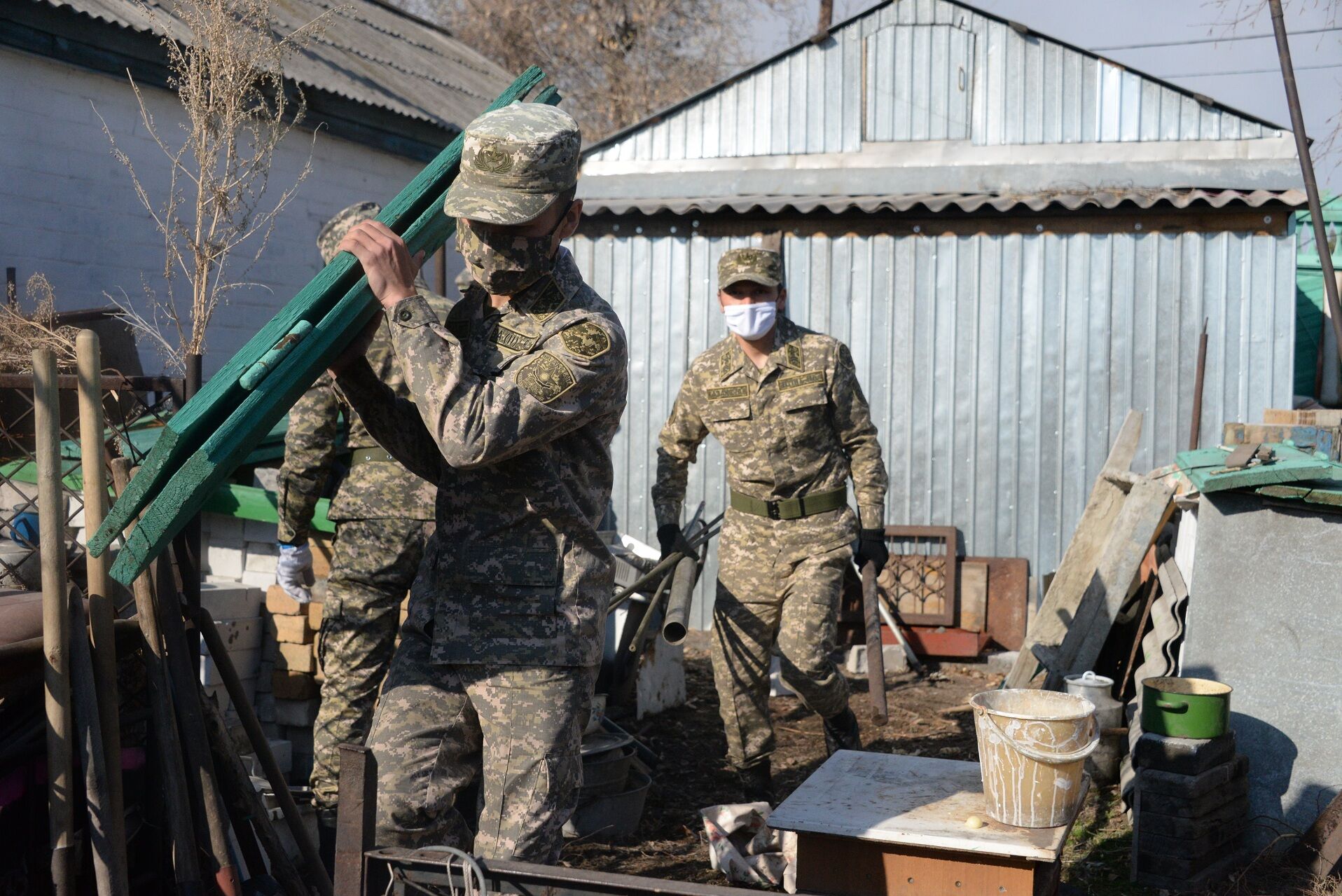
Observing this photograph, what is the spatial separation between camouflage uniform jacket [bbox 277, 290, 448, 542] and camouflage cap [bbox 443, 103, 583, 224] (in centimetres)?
164

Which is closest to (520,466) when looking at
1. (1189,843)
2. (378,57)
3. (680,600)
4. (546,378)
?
(546,378)

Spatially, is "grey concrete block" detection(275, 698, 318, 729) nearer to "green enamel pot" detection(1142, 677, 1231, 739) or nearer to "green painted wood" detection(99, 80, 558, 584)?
"green painted wood" detection(99, 80, 558, 584)

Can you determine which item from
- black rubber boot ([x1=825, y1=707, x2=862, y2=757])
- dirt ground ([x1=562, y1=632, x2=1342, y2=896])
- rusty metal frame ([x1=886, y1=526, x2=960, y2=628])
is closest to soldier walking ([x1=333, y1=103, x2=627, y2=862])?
dirt ground ([x1=562, y1=632, x2=1342, y2=896])

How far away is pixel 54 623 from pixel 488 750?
1.06 meters

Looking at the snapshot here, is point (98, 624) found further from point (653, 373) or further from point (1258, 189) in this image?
point (1258, 189)

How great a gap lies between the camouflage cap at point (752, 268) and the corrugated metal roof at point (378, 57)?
4.27 m

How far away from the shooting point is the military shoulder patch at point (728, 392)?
547 cm

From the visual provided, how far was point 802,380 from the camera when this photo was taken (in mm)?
5402

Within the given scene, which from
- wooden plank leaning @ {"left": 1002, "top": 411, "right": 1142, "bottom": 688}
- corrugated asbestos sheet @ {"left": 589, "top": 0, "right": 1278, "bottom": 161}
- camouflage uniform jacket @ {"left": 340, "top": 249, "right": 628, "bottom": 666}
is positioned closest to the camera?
camouflage uniform jacket @ {"left": 340, "top": 249, "right": 628, "bottom": 666}

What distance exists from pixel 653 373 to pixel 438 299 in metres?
4.74

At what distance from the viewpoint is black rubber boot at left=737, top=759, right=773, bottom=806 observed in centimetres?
524

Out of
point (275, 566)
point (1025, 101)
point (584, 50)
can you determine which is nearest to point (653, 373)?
point (1025, 101)

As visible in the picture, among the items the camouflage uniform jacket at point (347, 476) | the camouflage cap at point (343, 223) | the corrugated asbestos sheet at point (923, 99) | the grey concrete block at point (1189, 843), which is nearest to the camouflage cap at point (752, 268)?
the camouflage uniform jacket at point (347, 476)

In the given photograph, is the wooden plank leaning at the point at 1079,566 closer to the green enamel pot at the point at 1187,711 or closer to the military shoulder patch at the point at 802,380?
the green enamel pot at the point at 1187,711
